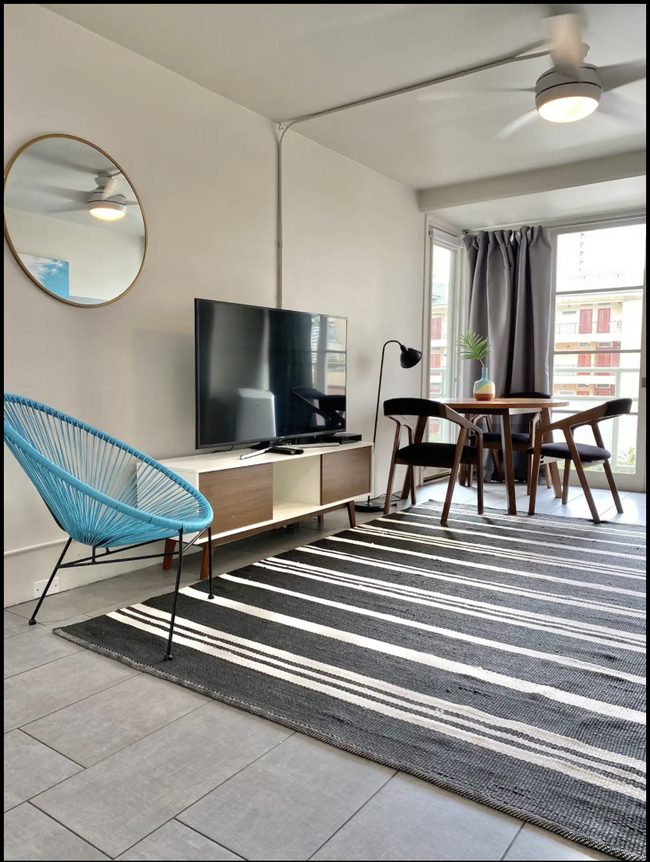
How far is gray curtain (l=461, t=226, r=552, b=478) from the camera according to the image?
17.8 feet

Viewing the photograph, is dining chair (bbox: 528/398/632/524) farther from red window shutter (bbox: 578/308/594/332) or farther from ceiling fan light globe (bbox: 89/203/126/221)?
ceiling fan light globe (bbox: 89/203/126/221)

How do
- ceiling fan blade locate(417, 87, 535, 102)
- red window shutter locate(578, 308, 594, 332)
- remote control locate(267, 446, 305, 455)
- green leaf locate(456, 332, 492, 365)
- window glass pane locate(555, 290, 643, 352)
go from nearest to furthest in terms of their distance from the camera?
1. ceiling fan blade locate(417, 87, 535, 102)
2. remote control locate(267, 446, 305, 455)
3. green leaf locate(456, 332, 492, 365)
4. window glass pane locate(555, 290, 643, 352)
5. red window shutter locate(578, 308, 594, 332)

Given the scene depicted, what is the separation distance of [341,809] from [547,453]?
3.34 m

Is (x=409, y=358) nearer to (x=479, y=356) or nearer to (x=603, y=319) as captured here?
(x=479, y=356)

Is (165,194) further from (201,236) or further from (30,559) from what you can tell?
(30,559)

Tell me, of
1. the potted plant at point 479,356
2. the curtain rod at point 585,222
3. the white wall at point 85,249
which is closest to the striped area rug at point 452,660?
the white wall at point 85,249

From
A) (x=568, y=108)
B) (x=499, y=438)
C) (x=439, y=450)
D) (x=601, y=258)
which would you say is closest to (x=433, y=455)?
(x=439, y=450)

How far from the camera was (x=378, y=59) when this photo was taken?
116 inches

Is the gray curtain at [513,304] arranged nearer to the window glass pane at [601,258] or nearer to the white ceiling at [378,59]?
the window glass pane at [601,258]

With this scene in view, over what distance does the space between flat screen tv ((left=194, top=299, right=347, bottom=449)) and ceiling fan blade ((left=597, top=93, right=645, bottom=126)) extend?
72.3 inches

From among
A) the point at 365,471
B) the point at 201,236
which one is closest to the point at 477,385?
the point at 365,471

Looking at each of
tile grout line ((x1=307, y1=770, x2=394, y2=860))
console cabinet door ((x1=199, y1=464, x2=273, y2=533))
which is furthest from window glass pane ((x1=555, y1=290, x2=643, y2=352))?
tile grout line ((x1=307, y1=770, x2=394, y2=860))

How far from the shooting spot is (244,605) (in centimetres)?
256

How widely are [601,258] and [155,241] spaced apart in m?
3.89
